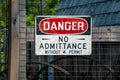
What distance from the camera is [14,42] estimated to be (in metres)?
5.66

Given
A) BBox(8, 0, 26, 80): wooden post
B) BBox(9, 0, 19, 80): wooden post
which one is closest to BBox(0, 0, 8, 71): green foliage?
BBox(8, 0, 26, 80): wooden post

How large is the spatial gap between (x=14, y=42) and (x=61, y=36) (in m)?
0.65

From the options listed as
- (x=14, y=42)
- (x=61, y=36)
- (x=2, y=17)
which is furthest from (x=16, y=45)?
(x=2, y=17)

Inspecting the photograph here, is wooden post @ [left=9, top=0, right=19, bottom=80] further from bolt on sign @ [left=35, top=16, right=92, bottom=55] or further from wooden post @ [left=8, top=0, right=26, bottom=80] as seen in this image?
bolt on sign @ [left=35, top=16, right=92, bottom=55]

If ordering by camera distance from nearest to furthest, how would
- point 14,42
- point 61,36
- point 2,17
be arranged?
point 14,42 < point 61,36 < point 2,17

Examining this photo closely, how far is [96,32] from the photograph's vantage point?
6133mm

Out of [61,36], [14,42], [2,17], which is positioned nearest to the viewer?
[14,42]

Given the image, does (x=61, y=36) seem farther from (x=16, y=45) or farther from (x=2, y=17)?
(x=2, y=17)

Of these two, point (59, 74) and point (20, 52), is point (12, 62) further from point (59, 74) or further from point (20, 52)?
point (59, 74)

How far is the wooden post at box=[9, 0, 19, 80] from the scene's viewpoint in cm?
561

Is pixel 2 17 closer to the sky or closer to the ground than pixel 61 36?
closer to the sky

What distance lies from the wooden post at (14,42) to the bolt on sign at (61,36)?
319 mm

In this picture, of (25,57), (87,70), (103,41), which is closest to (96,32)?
(103,41)

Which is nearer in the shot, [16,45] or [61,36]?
[16,45]
